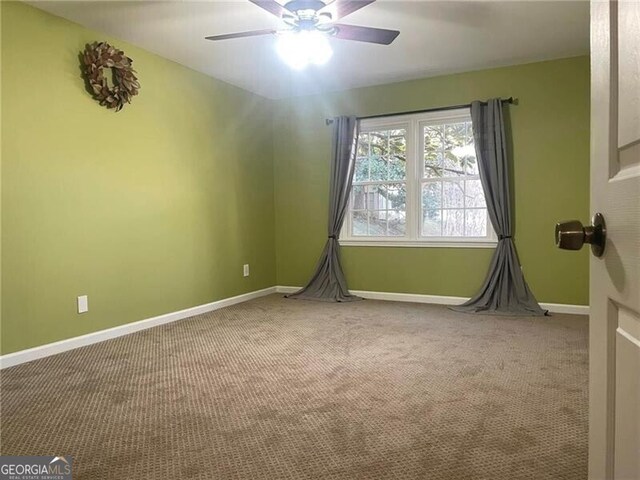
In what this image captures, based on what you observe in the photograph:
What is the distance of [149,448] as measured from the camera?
5.91 ft

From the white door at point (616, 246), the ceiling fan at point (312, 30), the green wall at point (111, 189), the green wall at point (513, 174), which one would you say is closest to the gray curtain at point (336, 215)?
the green wall at point (513, 174)

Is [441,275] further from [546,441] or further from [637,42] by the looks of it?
[637,42]

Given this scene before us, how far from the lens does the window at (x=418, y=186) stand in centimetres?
465

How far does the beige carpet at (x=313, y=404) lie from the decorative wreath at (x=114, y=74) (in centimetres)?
188

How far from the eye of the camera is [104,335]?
138 inches

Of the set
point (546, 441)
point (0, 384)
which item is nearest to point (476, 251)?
point (546, 441)

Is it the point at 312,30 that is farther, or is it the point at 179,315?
the point at 179,315

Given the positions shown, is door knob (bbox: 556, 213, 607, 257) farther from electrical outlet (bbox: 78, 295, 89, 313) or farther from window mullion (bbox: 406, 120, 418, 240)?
window mullion (bbox: 406, 120, 418, 240)

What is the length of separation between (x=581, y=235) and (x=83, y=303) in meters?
3.45

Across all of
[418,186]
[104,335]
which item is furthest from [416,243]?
[104,335]

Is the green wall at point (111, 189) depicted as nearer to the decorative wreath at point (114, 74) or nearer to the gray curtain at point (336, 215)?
the decorative wreath at point (114, 74)

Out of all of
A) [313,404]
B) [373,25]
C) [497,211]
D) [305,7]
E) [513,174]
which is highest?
[373,25]

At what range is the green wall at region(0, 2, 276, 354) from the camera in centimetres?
295

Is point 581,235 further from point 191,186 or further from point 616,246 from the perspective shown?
point 191,186
